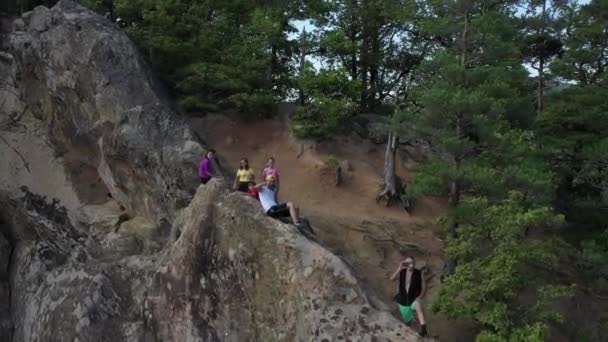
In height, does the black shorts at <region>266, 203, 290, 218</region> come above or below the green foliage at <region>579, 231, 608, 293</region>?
above

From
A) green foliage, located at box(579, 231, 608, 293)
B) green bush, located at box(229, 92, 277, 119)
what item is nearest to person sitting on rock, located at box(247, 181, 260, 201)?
green foliage, located at box(579, 231, 608, 293)

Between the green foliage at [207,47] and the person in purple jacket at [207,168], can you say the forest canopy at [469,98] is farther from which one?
the person in purple jacket at [207,168]

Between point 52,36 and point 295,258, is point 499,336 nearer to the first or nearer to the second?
point 295,258

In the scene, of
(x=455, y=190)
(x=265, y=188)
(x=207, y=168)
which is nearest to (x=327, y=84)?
(x=455, y=190)

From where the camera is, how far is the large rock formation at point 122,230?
35.6 ft

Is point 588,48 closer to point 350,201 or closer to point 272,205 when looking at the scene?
point 350,201

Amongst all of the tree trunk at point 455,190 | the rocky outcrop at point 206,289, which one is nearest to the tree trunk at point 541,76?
the tree trunk at point 455,190

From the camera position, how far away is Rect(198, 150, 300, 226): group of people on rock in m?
12.3

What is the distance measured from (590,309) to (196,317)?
36.2 ft

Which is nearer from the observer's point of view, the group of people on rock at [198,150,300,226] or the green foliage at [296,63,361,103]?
the group of people on rock at [198,150,300,226]

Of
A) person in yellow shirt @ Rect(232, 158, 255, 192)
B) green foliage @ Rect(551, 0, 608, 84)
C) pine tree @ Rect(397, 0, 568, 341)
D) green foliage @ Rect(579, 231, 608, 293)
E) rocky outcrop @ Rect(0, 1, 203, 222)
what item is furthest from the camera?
green foliage @ Rect(551, 0, 608, 84)

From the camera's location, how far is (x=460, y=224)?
49.9ft

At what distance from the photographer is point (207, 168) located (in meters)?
15.1

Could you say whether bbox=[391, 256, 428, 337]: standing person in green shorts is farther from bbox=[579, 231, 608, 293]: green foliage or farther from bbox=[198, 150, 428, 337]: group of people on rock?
bbox=[579, 231, 608, 293]: green foliage
